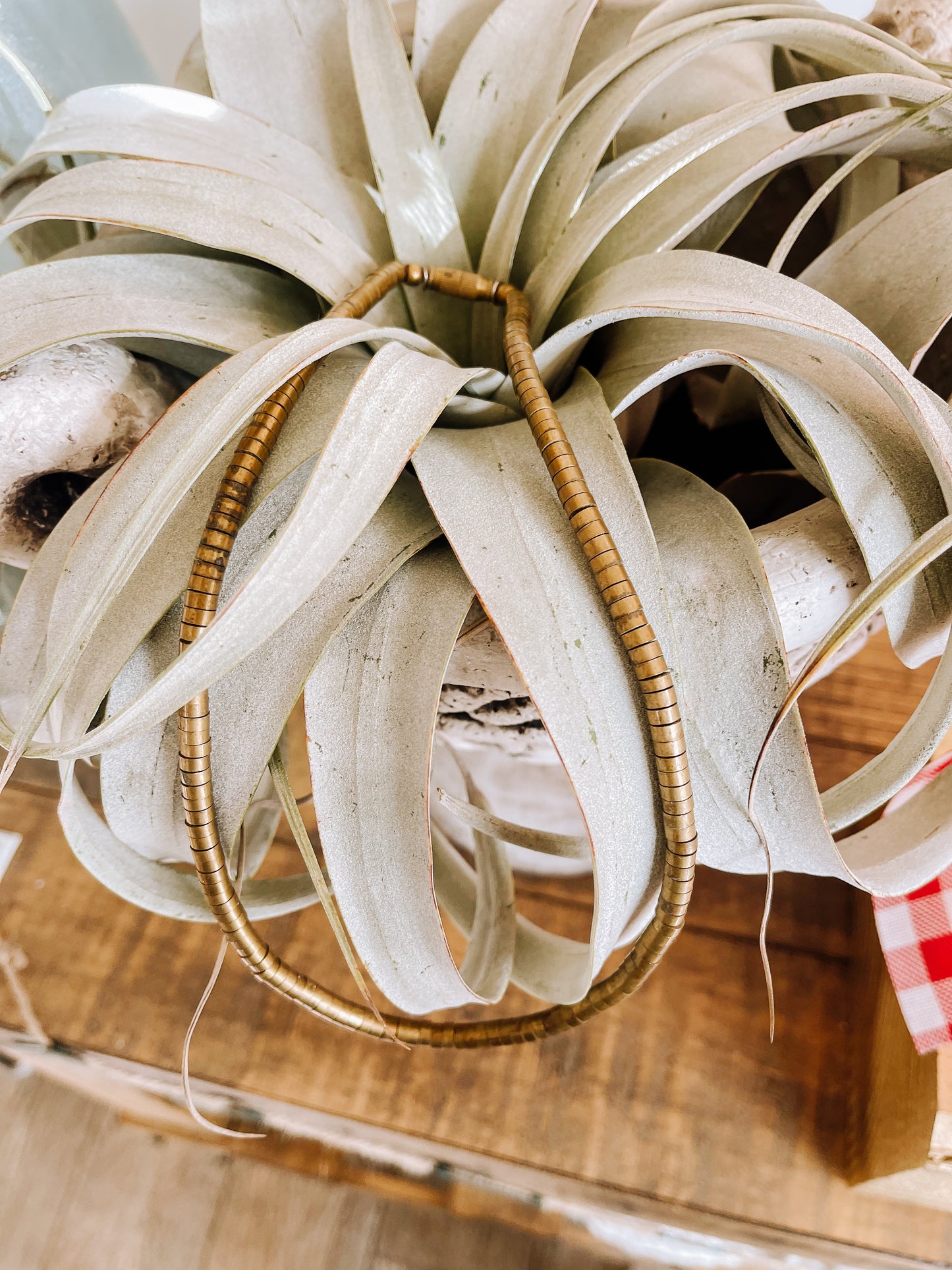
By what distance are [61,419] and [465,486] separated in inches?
5.6

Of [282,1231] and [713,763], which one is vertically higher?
[713,763]

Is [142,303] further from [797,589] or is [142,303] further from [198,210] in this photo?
[797,589]

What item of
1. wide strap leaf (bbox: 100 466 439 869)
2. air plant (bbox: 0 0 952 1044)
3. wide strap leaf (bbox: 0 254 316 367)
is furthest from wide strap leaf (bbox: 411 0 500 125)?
wide strap leaf (bbox: 100 466 439 869)

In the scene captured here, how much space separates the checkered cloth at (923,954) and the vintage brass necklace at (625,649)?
0.14m

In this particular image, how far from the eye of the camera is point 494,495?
22cm

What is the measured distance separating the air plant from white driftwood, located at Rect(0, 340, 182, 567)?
2 centimetres

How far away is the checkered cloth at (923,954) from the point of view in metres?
0.31

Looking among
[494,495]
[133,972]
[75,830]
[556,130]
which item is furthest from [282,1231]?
[556,130]

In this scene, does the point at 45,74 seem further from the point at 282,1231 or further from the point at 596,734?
the point at 282,1231

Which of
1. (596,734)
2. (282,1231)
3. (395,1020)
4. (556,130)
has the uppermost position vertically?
(556,130)

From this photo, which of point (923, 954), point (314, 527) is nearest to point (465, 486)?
point (314, 527)

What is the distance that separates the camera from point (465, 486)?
0.22 meters

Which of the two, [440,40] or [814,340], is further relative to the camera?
[440,40]

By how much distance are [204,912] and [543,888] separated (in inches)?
8.3
